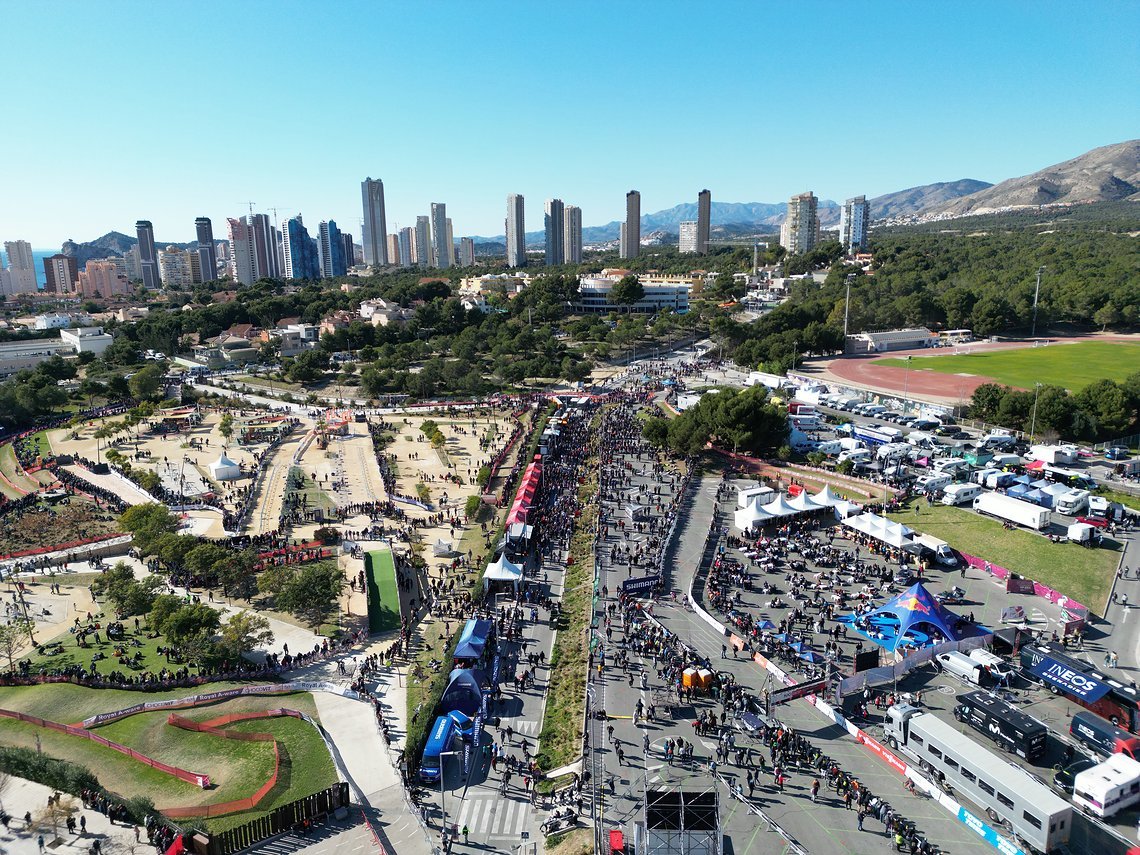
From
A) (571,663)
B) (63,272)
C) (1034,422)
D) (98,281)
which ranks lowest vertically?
(571,663)

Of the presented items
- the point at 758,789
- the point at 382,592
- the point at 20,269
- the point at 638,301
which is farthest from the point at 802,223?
the point at 20,269

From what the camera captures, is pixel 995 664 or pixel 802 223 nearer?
pixel 995 664

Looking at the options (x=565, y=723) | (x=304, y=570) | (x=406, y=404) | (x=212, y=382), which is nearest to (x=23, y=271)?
(x=212, y=382)

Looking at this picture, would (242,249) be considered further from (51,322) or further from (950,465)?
(950,465)

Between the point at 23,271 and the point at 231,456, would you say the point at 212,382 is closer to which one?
the point at 231,456

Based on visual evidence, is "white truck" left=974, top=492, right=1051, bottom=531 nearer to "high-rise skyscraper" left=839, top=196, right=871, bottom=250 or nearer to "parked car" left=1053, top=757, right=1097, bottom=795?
"parked car" left=1053, top=757, right=1097, bottom=795

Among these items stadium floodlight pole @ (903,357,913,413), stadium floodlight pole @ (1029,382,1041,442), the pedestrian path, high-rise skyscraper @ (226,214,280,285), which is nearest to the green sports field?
stadium floodlight pole @ (903,357,913,413)
